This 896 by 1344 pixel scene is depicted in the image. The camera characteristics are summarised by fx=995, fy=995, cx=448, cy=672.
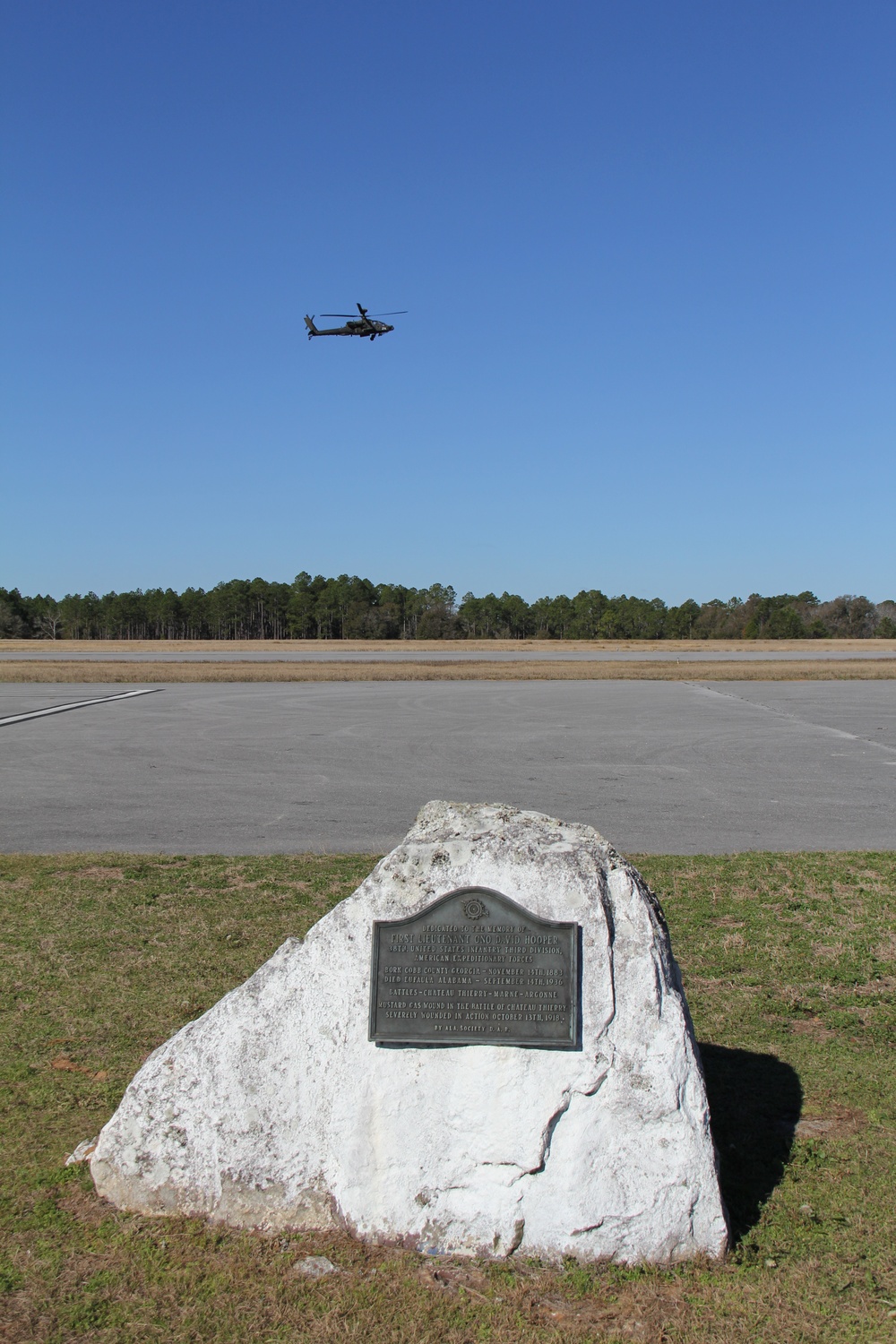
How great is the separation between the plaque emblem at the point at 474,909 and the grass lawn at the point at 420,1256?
3.73ft

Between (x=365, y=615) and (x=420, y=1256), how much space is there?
14325 centimetres

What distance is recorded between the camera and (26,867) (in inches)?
327

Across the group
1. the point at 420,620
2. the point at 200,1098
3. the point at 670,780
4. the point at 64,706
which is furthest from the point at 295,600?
the point at 200,1098

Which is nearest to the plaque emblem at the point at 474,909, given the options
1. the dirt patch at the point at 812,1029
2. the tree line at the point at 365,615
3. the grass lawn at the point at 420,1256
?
the grass lawn at the point at 420,1256

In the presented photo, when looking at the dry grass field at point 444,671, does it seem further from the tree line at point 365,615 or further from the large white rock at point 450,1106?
the tree line at point 365,615

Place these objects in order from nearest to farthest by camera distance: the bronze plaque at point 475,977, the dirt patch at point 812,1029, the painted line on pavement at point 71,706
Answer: the bronze plaque at point 475,977, the dirt patch at point 812,1029, the painted line on pavement at point 71,706

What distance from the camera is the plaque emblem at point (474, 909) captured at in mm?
3633

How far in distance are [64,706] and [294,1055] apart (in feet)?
72.5

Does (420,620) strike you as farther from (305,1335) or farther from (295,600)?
(305,1335)

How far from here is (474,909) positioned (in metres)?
3.64

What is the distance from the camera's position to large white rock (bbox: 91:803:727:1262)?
11.0 ft

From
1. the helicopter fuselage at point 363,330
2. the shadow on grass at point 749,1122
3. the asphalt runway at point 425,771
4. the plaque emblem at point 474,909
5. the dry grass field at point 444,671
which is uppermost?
the helicopter fuselage at point 363,330

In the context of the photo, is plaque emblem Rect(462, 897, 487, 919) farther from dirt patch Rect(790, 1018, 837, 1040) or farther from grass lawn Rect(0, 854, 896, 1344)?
dirt patch Rect(790, 1018, 837, 1040)

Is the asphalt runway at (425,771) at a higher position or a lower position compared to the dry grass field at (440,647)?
lower
